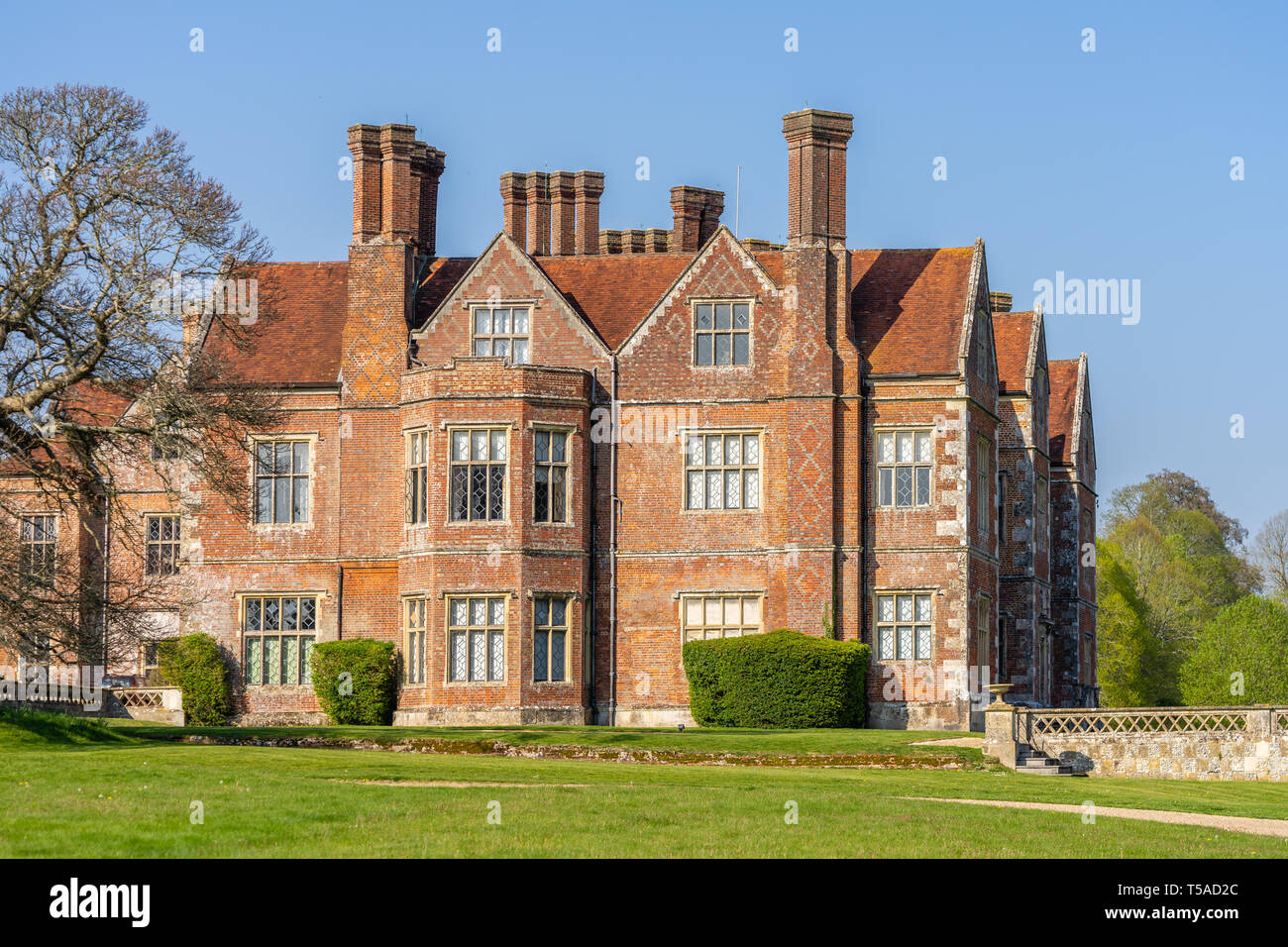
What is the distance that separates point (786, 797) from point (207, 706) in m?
21.7

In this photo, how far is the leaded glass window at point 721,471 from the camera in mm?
39125

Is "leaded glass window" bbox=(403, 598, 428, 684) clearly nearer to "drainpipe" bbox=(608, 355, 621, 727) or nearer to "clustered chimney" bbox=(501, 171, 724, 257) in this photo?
"drainpipe" bbox=(608, 355, 621, 727)

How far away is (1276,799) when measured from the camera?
88.0 feet

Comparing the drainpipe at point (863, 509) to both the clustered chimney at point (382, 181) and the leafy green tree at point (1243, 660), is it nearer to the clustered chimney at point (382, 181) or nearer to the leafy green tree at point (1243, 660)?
the clustered chimney at point (382, 181)

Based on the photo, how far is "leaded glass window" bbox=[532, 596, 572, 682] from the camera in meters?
37.9

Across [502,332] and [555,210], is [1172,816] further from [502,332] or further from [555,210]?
[555,210]

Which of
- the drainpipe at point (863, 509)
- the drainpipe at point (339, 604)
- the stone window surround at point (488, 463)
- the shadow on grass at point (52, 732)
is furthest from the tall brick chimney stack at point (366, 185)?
the shadow on grass at point (52, 732)

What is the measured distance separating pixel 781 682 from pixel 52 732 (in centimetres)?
1480

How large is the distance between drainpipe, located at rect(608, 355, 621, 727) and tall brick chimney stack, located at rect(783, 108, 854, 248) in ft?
16.3

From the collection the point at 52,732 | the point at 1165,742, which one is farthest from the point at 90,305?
the point at 1165,742

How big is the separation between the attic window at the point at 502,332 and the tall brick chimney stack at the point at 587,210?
525 cm

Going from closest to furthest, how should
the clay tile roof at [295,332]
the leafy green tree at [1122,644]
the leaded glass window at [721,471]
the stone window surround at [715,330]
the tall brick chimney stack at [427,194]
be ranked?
the leaded glass window at [721,471], the stone window surround at [715,330], the clay tile roof at [295,332], the tall brick chimney stack at [427,194], the leafy green tree at [1122,644]
